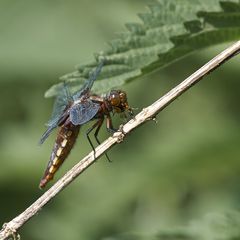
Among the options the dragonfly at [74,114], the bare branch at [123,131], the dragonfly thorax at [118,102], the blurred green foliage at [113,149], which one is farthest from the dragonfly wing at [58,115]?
the blurred green foliage at [113,149]

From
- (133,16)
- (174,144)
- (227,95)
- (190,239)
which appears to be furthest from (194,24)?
(133,16)

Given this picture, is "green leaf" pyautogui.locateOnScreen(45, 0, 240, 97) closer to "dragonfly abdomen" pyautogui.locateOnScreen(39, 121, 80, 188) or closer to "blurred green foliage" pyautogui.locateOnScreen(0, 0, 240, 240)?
"dragonfly abdomen" pyautogui.locateOnScreen(39, 121, 80, 188)

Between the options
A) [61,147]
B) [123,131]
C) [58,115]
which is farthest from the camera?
[58,115]

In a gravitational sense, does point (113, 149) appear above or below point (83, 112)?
above

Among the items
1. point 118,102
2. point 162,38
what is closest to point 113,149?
point 118,102

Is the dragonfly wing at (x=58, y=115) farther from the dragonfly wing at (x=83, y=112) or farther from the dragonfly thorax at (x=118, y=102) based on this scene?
the dragonfly thorax at (x=118, y=102)

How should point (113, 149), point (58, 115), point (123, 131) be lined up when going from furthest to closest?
point (113, 149) → point (58, 115) → point (123, 131)

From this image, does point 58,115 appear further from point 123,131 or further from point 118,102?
point 123,131
